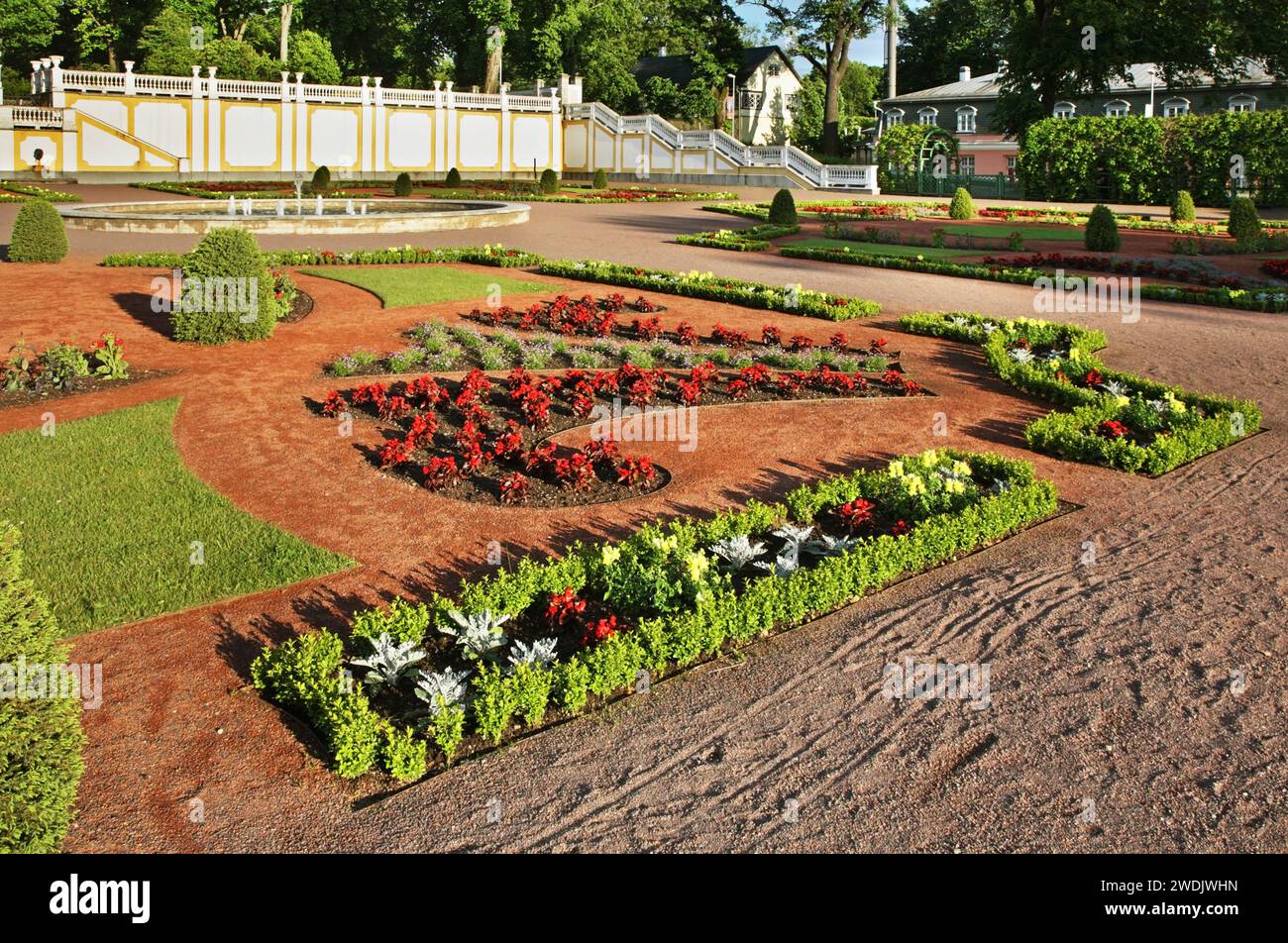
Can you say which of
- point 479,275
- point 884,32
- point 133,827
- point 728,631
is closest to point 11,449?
point 133,827

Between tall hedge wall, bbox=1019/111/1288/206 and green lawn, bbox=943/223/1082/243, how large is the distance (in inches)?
509

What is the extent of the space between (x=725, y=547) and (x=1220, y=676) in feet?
9.74

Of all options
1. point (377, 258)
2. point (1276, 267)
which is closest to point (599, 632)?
point (377, 258)

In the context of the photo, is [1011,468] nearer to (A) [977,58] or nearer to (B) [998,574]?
(B) [998,574]

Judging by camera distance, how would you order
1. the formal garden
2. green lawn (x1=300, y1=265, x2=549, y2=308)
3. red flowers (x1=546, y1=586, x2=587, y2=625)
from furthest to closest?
1. green lawn (x1=300, y1=265, x2=549, y2=308)
2. red flowers (x1=546, y1=586, x2=587, y2=625)
3. the formal garden

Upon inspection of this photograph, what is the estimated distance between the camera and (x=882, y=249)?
26031mm

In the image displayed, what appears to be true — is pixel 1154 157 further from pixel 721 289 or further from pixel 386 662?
pixel 386 662

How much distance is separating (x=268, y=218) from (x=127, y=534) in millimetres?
19857

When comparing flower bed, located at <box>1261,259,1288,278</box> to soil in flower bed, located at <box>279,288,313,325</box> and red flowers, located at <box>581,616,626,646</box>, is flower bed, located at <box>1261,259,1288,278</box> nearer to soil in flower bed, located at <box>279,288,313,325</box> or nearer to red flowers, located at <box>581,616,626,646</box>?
soil in flower bed, located at <box>279,288,313,325</box>

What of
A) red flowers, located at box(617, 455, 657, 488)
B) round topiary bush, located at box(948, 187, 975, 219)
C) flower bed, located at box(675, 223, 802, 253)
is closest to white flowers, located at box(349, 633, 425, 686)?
red flowers, located at box(617, 455, 657, 488)

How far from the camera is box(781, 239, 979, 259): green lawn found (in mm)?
24641

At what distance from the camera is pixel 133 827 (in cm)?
485

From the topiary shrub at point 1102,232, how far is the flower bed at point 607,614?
733 inches

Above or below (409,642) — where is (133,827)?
below
